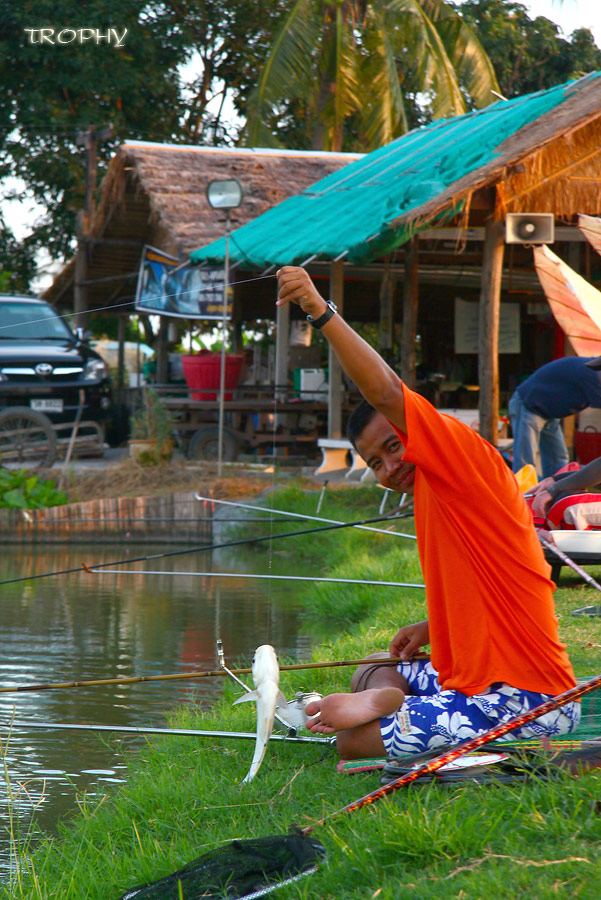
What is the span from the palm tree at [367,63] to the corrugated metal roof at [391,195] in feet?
13.1

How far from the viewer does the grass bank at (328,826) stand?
2400 millimetres

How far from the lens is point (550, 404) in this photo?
772 centimetres

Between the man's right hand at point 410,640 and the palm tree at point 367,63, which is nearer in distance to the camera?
the man's right hand at point 410,640

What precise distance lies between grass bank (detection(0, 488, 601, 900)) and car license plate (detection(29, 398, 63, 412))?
8.20 meters

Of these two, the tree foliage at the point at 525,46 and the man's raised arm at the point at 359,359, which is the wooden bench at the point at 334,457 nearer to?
the man's raised arm at the point at 359,359

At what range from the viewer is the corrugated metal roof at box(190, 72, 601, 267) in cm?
889

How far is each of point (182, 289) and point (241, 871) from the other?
11.8m

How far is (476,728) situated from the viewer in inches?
119

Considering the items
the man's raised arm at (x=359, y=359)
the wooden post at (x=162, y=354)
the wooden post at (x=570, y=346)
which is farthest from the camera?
the wooden post at (x=162, y=354)

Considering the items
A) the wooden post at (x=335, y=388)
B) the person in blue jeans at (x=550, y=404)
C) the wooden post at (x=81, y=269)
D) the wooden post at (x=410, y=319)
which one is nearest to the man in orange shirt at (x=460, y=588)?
the person in blue jeans at (x=550, y=404)

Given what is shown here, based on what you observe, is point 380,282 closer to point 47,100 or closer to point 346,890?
point 47,100

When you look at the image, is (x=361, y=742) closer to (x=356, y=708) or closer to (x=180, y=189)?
(x=356, y=708)

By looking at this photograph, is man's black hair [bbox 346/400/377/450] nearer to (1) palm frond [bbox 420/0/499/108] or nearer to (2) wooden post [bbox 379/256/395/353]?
(2) wooden post [bbox 379/256/395/353]

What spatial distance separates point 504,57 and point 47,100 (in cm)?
890
